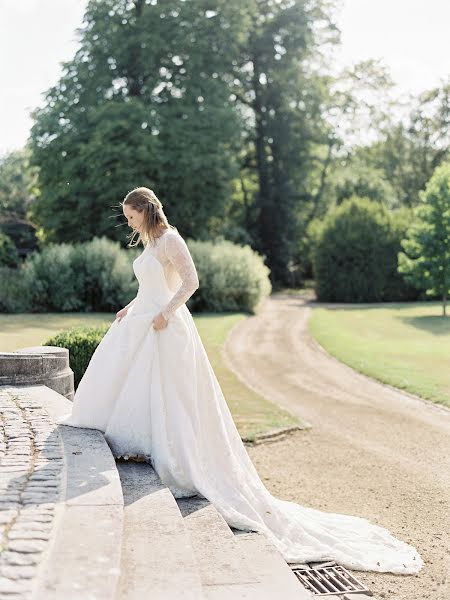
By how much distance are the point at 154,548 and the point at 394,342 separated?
1841cm

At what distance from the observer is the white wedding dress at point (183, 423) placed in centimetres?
547

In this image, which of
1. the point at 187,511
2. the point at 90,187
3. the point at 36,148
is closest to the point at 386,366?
the point at 187,511

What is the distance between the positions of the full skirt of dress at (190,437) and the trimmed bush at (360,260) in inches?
1282

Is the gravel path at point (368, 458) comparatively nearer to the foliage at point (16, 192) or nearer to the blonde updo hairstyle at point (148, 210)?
the blonde updo hairstyle at point (148, 210)

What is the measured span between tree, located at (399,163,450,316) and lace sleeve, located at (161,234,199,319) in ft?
86.8

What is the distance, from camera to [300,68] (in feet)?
140

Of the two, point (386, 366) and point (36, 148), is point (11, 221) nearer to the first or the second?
point (36, 148)

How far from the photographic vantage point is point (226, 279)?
30.0m

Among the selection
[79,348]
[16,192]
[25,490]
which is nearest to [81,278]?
[79,348]

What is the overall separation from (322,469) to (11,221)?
36158 mm

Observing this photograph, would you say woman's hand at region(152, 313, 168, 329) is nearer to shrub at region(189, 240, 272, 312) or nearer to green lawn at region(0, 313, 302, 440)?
green lawn at region(0, 313, 302, 440)

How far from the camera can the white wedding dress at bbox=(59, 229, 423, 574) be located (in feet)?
18.0

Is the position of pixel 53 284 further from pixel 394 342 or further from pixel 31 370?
pixel 31 370

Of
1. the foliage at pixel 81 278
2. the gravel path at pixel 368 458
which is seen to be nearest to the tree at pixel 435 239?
the foliage at pixel 81 278
